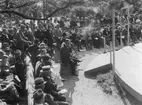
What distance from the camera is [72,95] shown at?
878 cm

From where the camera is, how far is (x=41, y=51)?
883 cm

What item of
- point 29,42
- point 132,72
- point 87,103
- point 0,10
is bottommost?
point 87,103

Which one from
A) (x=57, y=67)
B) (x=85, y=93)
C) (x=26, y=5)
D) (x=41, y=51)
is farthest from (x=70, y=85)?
(x=26, y=5)

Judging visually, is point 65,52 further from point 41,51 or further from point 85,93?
point 85,93

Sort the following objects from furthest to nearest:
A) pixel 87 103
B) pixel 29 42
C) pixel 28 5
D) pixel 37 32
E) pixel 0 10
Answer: pixel 37 32 < pixel 29 42 < pixel 87 103 < pixel 28 5 < pixel 0 10

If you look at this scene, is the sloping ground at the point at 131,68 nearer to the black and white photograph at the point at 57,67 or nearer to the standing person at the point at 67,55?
the black and white photograph at the point at 57,67

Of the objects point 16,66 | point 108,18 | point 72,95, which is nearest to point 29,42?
point 16,66

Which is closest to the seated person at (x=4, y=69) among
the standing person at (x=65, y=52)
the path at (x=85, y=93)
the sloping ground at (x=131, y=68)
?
the path at (x=85, y=93)

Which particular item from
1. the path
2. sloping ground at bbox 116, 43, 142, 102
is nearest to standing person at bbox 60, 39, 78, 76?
the path

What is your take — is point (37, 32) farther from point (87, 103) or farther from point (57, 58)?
point (87, 103)

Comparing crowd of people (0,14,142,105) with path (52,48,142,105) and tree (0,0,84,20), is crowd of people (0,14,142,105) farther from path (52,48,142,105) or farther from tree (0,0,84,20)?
tree (0,0,84,20)

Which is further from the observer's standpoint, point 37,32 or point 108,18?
point 108,18

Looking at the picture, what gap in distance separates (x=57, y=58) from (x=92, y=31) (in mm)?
3707

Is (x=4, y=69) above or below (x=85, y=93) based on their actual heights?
above
